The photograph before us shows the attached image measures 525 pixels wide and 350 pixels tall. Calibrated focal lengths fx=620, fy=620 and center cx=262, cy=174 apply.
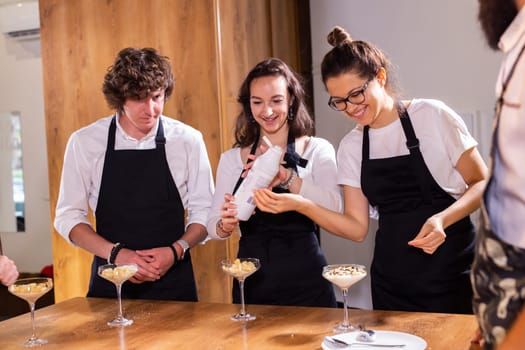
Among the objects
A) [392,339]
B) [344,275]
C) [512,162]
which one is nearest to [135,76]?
[344,275]

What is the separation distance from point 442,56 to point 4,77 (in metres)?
4.55

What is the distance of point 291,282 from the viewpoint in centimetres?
272

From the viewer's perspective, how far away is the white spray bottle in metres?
2.39

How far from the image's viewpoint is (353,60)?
8.03ft

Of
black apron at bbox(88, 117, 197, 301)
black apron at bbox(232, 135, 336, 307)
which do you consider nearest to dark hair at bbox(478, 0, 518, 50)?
black apron at bbox(232, 135, 336, 307)

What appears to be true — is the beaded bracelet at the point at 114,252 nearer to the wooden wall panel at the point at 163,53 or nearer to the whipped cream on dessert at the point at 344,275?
the whipped cream on dessert at the point at 344,275

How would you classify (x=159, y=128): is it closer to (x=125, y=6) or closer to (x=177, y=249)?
(x=177, y=249)

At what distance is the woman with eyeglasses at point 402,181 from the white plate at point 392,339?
26.5 inches

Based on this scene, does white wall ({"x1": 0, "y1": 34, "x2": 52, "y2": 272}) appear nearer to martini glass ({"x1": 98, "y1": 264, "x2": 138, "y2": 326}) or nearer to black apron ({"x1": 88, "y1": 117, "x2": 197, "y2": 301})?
black apron ({"x1": 88, "y1": 117, "x2": 197, "y2": 301})

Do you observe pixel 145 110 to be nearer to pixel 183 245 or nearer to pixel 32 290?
pixel 183 245

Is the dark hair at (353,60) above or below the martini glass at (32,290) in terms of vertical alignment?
above

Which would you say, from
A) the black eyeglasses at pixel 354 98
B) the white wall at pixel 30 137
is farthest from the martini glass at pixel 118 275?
the white wall at pixel 30 137

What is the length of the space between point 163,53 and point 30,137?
311cm

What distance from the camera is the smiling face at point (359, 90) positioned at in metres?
2.45
